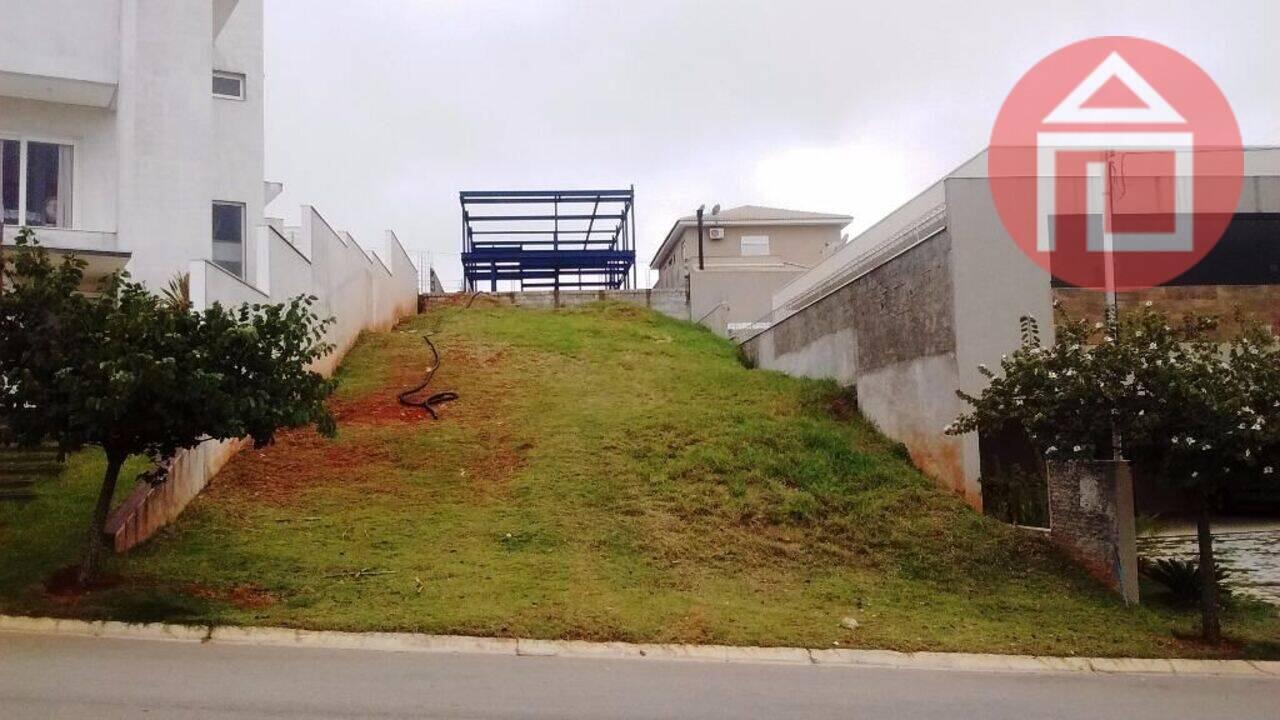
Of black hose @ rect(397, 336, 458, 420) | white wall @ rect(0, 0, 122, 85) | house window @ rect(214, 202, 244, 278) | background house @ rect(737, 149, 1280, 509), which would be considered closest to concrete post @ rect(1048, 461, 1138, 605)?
background house @ rect(737, 149, 1280, 509)

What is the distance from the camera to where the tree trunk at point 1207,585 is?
1036 cm

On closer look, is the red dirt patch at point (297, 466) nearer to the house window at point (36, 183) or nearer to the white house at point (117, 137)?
the white house at point (117, 137)

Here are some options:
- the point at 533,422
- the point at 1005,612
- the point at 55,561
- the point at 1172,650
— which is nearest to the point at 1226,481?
the point at 1172,650

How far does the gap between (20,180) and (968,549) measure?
16.1m

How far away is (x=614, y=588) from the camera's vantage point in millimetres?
10938

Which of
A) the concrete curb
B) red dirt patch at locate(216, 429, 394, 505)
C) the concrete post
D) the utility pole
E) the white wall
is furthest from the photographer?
the utility pole

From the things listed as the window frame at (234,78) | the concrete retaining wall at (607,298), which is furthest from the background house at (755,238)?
the window frame at (234,78)

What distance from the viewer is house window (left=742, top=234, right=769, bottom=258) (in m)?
42.2

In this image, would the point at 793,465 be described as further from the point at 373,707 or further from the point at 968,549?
the point at 373,707

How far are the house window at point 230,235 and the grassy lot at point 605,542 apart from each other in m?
4.05

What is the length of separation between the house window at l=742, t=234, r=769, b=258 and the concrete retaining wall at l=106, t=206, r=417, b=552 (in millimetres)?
16628

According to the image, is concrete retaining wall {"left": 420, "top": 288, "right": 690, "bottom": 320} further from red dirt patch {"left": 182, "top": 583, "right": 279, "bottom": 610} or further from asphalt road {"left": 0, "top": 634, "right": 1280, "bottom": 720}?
asphalt road {"left": 0, "top": 634, "right": 1280, "bottom": 720}

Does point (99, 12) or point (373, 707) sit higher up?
point (99, 12)

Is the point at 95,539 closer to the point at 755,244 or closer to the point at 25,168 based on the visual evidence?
the point at 25,168
